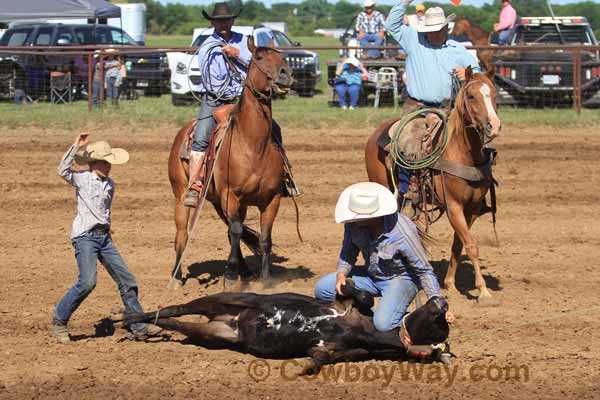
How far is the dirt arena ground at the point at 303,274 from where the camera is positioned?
708 cm

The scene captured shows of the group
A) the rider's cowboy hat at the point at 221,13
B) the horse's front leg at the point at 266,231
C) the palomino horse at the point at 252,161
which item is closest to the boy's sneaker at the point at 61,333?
the palomino horse at the point at 252,161

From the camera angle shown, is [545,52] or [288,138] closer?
[288,138]

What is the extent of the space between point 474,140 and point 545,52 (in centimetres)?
1180

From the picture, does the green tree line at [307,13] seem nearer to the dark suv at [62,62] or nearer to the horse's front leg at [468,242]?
the dark suv at [62,62]

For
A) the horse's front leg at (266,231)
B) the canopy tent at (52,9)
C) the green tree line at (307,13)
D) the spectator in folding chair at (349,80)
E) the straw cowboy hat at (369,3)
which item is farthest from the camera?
the green tree line at (307,13)

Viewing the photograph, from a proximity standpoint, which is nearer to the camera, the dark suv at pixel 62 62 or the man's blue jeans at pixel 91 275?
the man's blue jeans at pixel 91 275

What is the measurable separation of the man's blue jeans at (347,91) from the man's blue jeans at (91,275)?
13.6 metres

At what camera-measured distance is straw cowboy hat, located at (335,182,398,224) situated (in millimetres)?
7281

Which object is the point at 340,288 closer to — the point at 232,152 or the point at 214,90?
the point at 232,152

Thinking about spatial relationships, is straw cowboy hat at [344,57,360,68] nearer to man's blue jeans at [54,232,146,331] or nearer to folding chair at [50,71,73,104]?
folding chair at [50,71,73,104]

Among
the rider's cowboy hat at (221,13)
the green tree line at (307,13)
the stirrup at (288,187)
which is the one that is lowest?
the green tree line at (307,13)

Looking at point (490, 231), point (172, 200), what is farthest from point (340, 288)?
point (172, 200)

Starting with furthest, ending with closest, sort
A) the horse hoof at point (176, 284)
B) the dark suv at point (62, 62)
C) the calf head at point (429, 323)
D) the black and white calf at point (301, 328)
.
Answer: the dark suv at point (62, 62) → the horse hoof at point (176, 284) → the black and white calf at point (301, 328) → the calf head at point (429, 323)

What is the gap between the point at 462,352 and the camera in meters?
7.78
